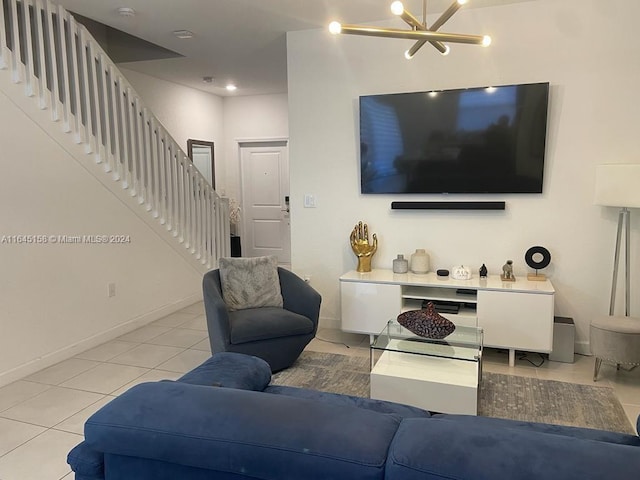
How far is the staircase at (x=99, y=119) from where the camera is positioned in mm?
3482

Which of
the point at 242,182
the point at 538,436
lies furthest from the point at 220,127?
the point at 538,436

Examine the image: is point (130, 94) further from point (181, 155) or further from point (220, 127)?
point (220, 127)

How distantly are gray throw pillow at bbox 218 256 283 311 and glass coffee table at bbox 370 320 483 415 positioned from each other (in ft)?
3.43

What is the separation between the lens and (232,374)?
2.16 m

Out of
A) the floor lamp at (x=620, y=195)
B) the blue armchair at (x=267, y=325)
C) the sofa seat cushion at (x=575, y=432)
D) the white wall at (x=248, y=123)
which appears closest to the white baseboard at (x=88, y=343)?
the blue armchair at (x=267, y=325)

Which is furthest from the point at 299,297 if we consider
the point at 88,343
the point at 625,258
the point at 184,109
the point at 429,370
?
the point at 184,109

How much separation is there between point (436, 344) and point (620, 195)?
1720 mm

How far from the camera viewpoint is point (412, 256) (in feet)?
13.6

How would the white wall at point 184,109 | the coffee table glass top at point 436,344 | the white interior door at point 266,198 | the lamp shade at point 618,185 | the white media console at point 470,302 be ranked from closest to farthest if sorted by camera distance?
the coffee table glass top at point 436,344 < the lamp shade at point 618,185 < the white media console at point 470,302 < the white wall at point 184,109 < the white interior door at point 266,198

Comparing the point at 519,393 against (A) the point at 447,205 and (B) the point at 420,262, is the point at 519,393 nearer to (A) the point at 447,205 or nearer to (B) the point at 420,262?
(B) the point at 420,262

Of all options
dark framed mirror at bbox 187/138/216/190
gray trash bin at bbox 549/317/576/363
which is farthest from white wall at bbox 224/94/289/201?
gray trash bin at bbox 549/317/576/363

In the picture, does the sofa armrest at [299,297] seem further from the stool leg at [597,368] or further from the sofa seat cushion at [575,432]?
the stool leg at [597,368]

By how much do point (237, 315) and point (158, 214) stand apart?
6.26 ft

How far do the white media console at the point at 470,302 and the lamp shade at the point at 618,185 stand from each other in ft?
2.46
